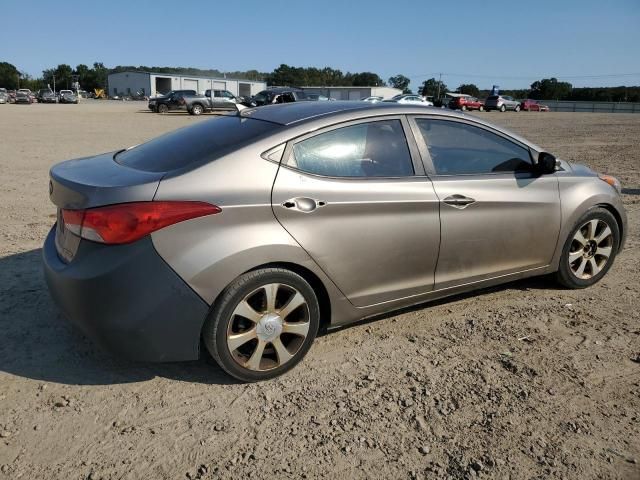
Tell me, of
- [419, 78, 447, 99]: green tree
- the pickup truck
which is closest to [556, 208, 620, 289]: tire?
the pickup truck

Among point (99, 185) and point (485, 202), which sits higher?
point (99, 185)

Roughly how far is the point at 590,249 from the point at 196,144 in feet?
11.1

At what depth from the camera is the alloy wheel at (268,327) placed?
302 cm

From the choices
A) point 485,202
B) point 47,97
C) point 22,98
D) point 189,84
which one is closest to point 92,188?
point 485,202

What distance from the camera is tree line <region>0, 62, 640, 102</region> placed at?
9462cm

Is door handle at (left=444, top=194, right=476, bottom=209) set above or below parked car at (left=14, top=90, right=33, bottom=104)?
above

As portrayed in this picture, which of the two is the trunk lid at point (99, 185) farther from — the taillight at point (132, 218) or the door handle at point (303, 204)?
the door handle at point (303, 204)

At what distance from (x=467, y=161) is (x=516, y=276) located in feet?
3.24

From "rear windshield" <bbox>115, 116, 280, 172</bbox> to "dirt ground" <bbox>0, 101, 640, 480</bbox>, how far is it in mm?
1226

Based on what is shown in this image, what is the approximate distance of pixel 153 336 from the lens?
112 inches

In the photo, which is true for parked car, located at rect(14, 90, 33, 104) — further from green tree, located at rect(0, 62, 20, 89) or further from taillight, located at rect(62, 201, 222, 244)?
green tree, located at rect(0, 62, 20, 89)

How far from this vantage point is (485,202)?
3820 mm

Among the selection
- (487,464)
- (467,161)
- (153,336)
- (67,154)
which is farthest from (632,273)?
(67,154)

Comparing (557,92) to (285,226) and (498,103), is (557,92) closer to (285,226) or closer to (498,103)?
(498,103)
